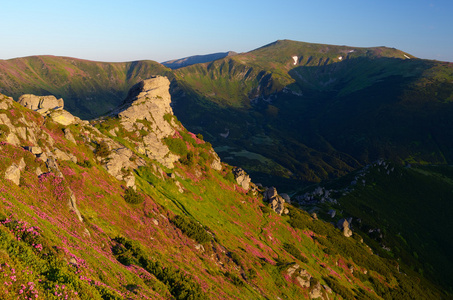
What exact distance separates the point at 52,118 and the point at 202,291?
40288 mm

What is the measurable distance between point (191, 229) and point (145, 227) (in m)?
8.80

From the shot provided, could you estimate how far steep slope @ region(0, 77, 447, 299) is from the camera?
19625 millimetres

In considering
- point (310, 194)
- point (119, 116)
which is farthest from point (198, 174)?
point (310, 194)

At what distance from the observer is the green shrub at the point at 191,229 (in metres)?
43.9

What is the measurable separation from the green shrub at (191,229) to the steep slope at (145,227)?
219 millimetres

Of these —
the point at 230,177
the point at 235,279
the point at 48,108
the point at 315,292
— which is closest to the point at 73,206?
the point at 235,279

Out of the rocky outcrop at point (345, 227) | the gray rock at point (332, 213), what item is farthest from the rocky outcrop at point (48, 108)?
the gray rock at point (332, 213)

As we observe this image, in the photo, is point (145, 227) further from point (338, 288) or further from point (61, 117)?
point (338, 288)

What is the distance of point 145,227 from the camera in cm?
3816

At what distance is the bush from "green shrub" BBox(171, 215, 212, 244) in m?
6.57

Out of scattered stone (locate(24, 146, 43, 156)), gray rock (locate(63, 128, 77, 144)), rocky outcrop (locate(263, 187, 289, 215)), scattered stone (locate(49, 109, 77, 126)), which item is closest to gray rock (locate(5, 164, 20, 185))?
scattered stone (locate(24, 146, 43, 156))

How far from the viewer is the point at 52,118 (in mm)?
49469

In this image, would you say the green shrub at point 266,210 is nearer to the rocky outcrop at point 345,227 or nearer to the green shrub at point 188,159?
the green shrub at point 188,159

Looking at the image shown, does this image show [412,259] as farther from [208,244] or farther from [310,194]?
[208,244]
